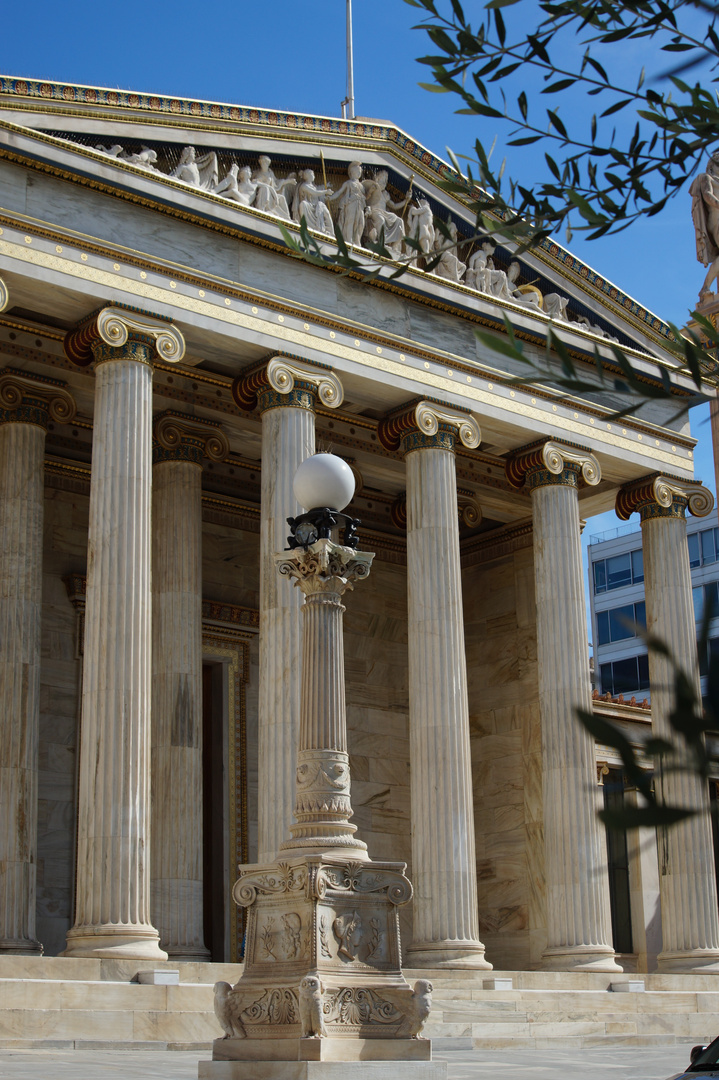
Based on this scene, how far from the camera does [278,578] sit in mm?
26203

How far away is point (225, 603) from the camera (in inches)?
1368

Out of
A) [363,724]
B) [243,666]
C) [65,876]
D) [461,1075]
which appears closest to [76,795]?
[65,876]

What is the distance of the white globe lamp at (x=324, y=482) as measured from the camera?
1410 cm

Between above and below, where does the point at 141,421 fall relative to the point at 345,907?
above

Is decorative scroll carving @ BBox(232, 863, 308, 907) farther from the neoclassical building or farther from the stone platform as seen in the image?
the neoclassical building

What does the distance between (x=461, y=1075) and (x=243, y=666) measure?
1841cm

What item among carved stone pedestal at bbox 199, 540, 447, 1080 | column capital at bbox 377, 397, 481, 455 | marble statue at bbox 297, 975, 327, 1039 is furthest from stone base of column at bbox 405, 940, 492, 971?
marble statue at bbox 297, 975, 327, 1039

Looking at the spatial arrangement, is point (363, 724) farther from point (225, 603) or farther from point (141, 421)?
point (141, 421)

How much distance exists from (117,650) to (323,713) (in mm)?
10378

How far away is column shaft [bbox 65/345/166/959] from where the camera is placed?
22.8 m

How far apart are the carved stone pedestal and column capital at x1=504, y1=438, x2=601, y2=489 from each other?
1766cm

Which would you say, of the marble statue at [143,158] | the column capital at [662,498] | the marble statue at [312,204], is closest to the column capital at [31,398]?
the marble statue at [143,158]

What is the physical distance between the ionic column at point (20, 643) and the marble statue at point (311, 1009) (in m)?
13.7

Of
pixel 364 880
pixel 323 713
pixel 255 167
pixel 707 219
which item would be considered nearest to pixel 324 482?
pixel 323 713
